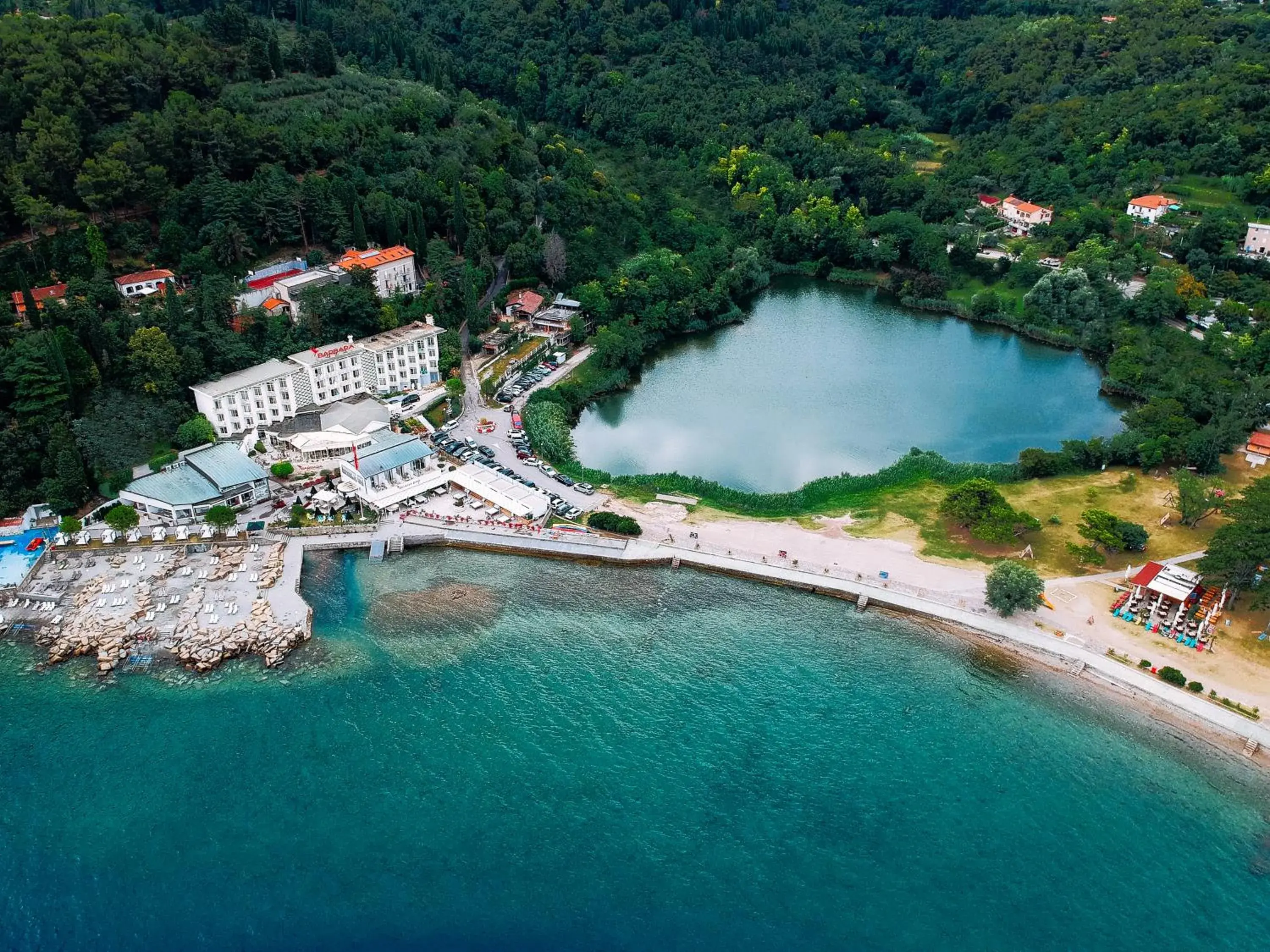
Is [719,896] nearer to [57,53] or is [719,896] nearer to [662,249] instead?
[662,249]

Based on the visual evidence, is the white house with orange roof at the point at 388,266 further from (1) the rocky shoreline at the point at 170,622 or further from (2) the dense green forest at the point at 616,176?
(1) the rocky shoreline at the point at 170,622

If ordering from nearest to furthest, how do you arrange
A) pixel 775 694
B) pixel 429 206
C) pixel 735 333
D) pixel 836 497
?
1. pixel 775 694
2. pixel 836 497
3. pixel 429 206
4. pixel 735 333

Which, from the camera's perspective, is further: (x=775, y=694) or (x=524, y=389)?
(x=524, y=389)

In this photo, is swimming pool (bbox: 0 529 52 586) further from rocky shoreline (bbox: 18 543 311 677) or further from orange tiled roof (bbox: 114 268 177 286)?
orange tiled roof (bbox: 114 268 177 286)

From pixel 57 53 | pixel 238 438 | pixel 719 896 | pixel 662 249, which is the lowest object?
pixel 719 896

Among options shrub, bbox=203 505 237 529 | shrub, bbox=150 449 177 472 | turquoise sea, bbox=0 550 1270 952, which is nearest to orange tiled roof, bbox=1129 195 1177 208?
turquoise sea, bbox=0 550 1270 952

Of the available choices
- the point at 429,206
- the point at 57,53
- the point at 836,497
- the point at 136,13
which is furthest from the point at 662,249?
the point at 136,13

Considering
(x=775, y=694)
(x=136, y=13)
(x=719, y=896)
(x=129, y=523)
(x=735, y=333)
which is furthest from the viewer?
(x=136, y=13)

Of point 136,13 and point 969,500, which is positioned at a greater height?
point 136,13
